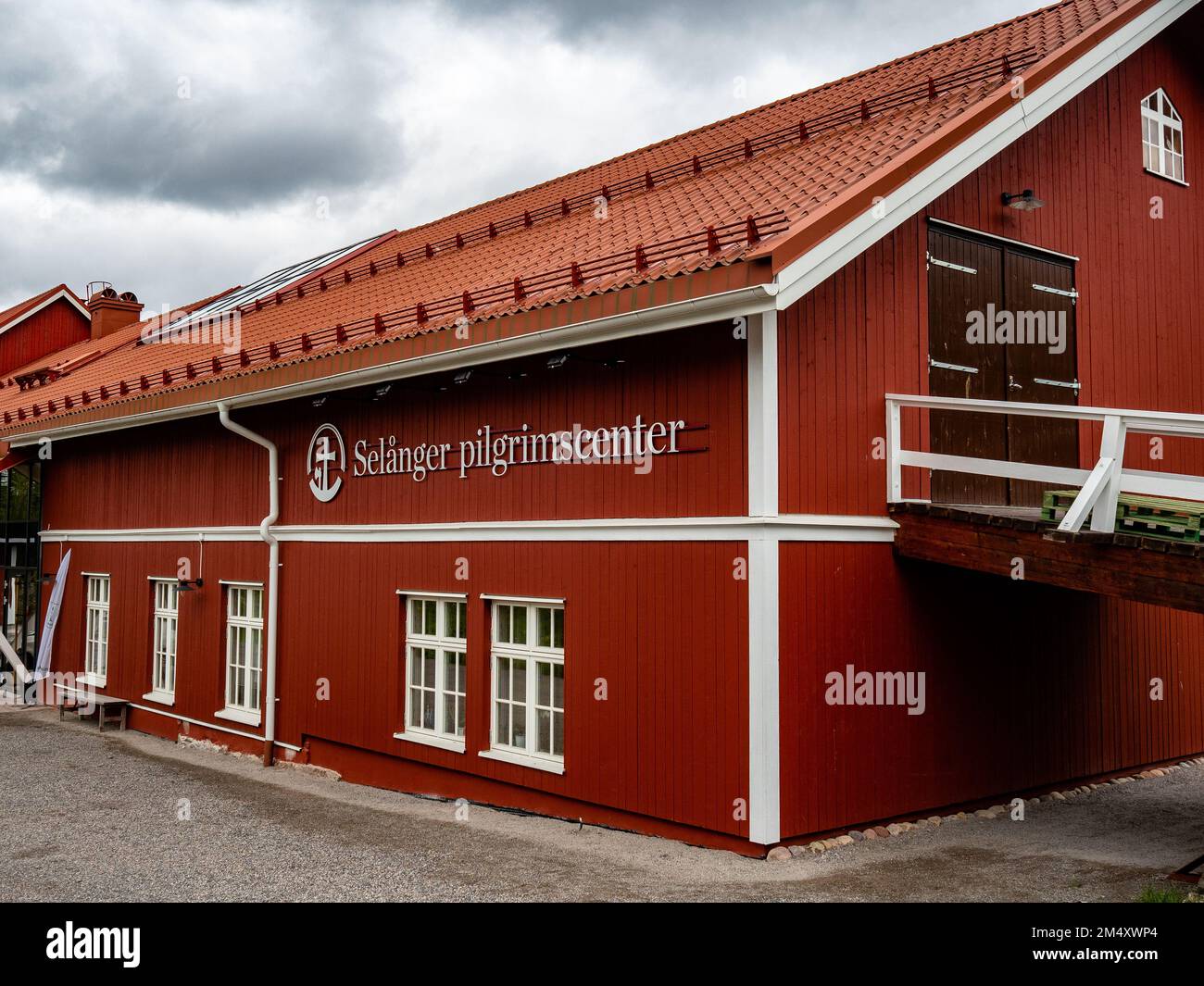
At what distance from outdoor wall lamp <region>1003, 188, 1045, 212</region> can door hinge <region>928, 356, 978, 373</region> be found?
1.50 meters

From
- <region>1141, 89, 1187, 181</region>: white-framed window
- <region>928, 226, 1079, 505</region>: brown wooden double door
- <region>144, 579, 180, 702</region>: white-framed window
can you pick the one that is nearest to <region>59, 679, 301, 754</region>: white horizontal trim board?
<region>144, 579, 180, 702</region>: white-framed window

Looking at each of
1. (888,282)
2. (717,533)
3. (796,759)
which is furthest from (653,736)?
(888,282)

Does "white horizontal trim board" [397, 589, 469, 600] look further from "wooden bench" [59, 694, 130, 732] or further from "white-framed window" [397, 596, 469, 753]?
"wooden bench" [59, 694, 130, 732]

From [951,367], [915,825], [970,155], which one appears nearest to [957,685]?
[915,825]

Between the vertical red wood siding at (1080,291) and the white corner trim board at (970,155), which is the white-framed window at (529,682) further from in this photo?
the white corner trim board at (970,155)

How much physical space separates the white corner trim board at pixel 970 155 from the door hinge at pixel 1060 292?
1.39 metres

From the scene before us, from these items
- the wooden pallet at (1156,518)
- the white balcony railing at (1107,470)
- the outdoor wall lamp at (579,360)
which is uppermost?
the outdoor wall lamp at (579,360)

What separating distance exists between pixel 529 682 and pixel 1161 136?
874cm

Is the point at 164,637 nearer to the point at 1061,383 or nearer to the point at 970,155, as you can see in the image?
the point at 1061,383

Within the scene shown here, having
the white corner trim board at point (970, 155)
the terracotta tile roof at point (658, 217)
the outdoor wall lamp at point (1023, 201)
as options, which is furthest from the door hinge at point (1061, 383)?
the terracotta tile roof at point (658, 217)

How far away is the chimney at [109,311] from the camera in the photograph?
25922 mm

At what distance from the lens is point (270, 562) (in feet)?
41.8

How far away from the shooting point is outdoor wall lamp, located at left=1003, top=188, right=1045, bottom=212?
9.64 metres

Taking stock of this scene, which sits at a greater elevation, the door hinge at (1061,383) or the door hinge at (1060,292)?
the door hinge at (1060,292)
